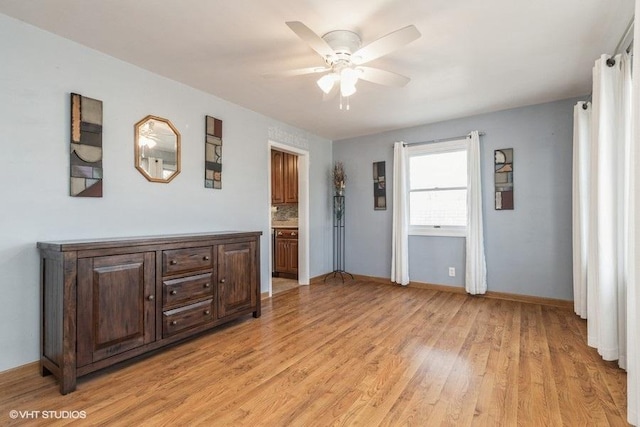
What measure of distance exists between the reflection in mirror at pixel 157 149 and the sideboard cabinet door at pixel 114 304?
3.08 ft

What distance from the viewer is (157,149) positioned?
2965 millimetres

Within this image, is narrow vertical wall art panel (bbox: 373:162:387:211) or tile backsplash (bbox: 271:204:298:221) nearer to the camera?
narrow vertical wall art panel (bbox: 373:162:387:211)

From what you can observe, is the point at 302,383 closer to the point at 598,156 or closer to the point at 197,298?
the point at 197,298

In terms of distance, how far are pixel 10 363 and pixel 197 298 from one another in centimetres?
124

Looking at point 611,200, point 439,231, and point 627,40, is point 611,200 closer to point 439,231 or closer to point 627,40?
point 627,40

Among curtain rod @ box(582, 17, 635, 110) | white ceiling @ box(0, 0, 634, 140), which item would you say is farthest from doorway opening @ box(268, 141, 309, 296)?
curtain rod @ box(582, 17, 635, 110)

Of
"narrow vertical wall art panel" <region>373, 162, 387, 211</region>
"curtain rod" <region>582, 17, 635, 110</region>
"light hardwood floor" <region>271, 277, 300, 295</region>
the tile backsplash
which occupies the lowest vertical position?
"light hardwood floor" <region>271, 277, 300, 295</region>

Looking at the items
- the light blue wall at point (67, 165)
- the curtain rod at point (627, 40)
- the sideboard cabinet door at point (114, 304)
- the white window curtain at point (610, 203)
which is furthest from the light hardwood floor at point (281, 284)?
the curtain rod at point (627, 40)

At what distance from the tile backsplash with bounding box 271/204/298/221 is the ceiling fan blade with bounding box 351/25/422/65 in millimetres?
3741

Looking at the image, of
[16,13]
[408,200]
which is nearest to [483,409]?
[408,200]

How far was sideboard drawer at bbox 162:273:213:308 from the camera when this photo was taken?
8.25 ft

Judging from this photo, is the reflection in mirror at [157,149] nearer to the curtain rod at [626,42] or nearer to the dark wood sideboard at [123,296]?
the dark wood sideboard at [123,296]

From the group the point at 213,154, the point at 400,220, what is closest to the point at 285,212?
the point at 400,220

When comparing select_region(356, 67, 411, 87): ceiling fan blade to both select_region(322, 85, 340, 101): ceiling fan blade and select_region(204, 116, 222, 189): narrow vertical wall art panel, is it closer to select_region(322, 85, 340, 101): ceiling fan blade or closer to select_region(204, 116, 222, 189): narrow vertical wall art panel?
select_region(322, 85, 340, 101): ceiling fan blade
